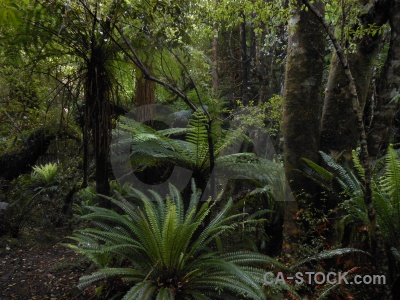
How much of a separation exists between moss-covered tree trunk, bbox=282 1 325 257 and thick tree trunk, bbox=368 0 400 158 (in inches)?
23.2

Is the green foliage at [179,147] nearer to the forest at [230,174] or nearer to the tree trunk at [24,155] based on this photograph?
the forest at [230,174]

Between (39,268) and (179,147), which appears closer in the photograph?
(179,147)

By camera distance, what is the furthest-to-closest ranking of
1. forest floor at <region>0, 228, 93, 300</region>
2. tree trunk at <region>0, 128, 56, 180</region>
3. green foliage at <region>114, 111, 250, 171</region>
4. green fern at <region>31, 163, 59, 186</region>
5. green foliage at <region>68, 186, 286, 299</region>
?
1. green fern at <region>31, 163, 59, 186</region>
2. tree trunk at <region>0, 128, 56, 180</region>
3. green foliage at <region>114, 111, 250, 171</region>
4. forest floor at <region>0, 228, 93, 300</region>
5. green foliage at <region>68, 186, 286, 299</region>

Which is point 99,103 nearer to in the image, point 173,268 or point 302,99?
point 173,268

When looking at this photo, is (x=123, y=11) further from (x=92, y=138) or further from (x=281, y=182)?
(x=281, y=182)

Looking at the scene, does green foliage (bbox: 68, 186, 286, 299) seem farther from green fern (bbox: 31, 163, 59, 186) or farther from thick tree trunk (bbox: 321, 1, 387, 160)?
green fern (bbox: 31, 163, 59, 186)

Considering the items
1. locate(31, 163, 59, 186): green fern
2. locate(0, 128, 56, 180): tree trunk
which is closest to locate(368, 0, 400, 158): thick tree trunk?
locate(0, 128, 56, 180): tree trunk

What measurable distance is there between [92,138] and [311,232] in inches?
87.3

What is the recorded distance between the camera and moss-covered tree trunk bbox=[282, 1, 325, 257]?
3.17m

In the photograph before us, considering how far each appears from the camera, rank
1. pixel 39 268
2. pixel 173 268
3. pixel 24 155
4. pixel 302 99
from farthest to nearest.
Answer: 1. pixel 24 155
2. pixel 39 268
3. pixel 302 99
4. pixel 173 268

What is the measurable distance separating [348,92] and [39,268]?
13.0 ft

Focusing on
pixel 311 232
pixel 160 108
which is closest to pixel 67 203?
pixel 160 108

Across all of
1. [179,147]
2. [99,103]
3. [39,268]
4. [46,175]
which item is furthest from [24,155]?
[179,147]

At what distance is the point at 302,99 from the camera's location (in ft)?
10.6
